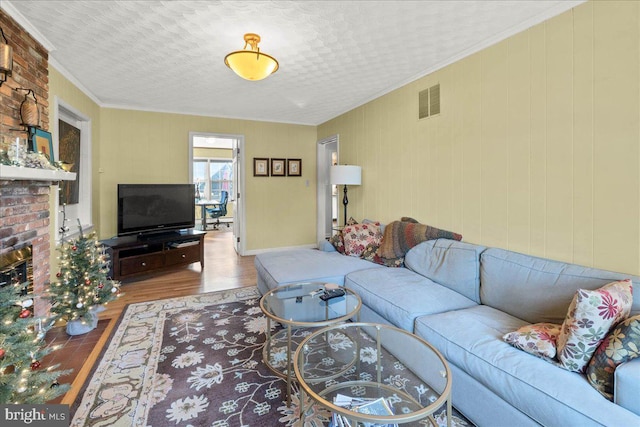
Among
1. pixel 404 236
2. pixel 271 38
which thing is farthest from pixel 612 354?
pixel 271 38

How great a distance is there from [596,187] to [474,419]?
5.35 feet

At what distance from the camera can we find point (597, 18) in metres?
1.90

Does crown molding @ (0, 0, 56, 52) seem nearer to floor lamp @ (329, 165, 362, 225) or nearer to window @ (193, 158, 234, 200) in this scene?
floor lamp @ (329, 165, 362, 225)

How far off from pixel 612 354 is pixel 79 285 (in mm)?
3524

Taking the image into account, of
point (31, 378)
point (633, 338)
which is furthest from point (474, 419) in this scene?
point (31, 378)

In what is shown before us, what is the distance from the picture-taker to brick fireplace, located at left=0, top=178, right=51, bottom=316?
83.0 inches

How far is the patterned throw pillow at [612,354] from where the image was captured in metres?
1.22

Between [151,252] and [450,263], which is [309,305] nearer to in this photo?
[450,263]

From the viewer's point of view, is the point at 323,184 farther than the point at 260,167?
Yes

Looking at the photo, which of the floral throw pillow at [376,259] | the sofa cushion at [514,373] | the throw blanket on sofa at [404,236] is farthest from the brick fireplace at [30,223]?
the throw blanket on sofa at [404,236]

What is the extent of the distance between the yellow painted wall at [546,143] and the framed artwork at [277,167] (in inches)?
116

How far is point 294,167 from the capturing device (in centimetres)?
590

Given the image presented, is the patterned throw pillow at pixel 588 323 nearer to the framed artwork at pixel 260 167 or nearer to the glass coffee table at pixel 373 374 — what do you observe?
the glass coffee table at pixel 373 374

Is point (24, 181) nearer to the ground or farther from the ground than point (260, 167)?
nearer to the ground
